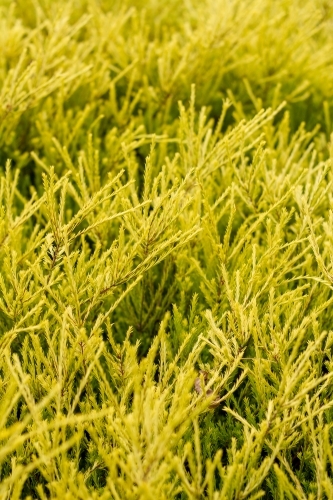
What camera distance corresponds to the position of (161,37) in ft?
10.8

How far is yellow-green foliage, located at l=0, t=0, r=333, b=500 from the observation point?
45.6 inches

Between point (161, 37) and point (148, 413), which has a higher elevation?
point (161, 37)

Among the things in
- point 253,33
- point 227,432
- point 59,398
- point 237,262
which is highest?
point 253,33

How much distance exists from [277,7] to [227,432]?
7.82ft

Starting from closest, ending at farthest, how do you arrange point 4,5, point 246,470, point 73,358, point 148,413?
1. point 148,413
2. point 246,470
3. point 73,358
4. point 4,5

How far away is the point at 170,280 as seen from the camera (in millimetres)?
1761

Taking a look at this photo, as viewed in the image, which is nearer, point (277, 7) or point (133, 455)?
point (133, 455)

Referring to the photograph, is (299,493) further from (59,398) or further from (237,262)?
(237,262)

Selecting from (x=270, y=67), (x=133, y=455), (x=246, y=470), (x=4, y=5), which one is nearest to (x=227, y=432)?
(x=246, y=470)

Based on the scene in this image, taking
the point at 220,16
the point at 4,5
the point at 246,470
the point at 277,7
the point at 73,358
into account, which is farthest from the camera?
the point at 4,5

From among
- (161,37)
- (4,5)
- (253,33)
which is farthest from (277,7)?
(4,5)

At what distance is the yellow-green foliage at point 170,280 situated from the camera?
1.16 m

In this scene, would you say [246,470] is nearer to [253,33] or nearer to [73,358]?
[73,358]

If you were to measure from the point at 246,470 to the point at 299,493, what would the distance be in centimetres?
12
